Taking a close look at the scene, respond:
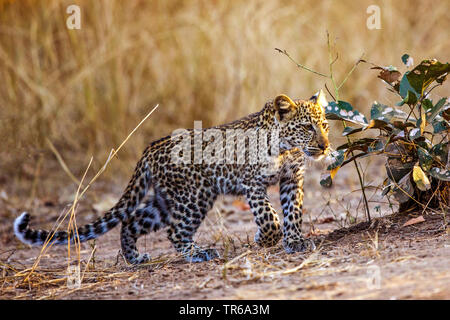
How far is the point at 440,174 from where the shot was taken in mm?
5211

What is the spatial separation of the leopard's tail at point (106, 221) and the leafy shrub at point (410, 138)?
Answer: 1868 mm

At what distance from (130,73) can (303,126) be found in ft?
18.8

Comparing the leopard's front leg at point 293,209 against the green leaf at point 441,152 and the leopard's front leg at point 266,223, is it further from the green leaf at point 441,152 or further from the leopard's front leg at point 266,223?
the green leaf at point 441,152

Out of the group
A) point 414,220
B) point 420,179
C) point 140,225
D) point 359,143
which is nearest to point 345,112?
point 359,143

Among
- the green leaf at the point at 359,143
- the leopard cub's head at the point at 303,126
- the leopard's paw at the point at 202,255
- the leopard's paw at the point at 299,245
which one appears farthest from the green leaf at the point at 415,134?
the leopard's paw at the point at 202,255

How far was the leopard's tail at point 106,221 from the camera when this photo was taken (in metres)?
5.77

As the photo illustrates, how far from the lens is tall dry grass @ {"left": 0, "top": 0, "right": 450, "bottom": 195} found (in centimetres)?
1041

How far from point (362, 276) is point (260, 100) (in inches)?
269

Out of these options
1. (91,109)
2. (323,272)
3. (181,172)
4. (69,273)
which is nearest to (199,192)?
(181,172)

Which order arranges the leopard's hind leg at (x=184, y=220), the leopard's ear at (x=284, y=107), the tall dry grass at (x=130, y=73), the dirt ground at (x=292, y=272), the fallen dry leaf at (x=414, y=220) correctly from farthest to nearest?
1. the tall dry grass at (x=130, y=73)
2. the leopard's hind leg at (x=184, y=220)
3. the leopard's ear at (x=284, y=107)
4. the fallen dry leaf at (x=414, y=220)
5. the dirt ground at (x=292, y=272)

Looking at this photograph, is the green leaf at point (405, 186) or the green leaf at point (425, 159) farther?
the green leaf at point (405, 186)

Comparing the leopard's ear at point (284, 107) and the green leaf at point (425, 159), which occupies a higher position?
the leopard's ear at point (284, 107)

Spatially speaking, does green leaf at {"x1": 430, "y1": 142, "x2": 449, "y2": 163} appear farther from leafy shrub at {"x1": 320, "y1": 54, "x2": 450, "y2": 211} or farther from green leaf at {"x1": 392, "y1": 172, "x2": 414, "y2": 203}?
green leaf at {"x1": 392, "y1": 172, "x2": 414, "y2": 203}
